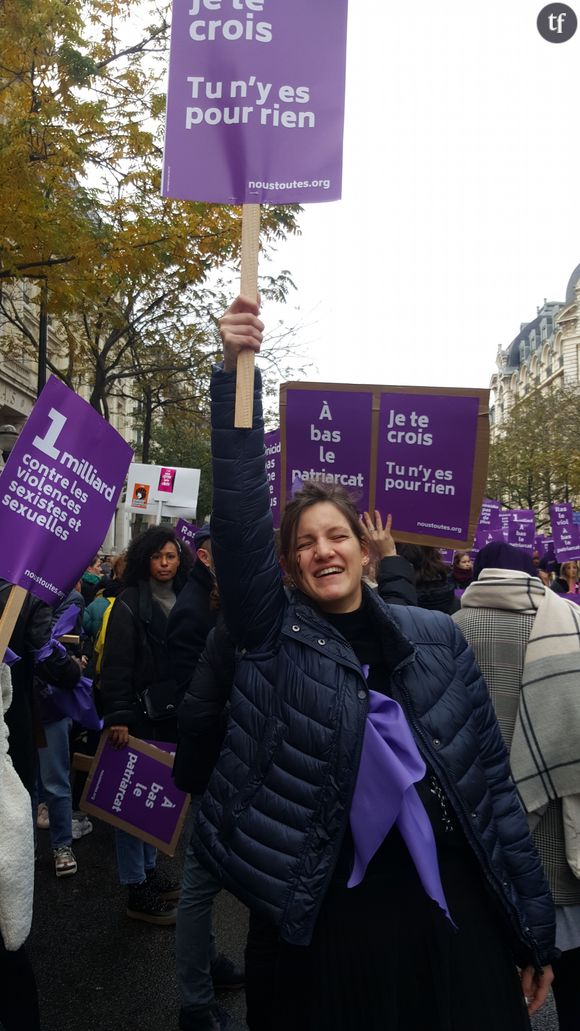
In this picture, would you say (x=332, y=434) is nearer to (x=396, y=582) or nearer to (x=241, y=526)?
(x=396, y=582)

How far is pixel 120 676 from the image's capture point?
176 inches

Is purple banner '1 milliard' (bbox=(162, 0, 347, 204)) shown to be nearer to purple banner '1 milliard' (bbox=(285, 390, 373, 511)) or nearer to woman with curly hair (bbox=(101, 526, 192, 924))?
purple banner '1 milliard' (bbox=(285, 390, 373, 511))

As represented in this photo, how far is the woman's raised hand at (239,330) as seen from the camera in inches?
80.9

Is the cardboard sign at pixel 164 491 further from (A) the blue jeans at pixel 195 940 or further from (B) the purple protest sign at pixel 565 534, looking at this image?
(A) the blue jeans at pixel 195 940

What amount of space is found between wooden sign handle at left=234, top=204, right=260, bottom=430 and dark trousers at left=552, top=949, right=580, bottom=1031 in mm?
1842

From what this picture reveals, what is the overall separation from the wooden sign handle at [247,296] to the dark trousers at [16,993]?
1.76 metres

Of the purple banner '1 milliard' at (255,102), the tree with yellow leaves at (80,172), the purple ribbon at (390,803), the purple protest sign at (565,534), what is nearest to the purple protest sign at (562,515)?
the purple protest sign at (565,534)

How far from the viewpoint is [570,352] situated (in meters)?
70.2

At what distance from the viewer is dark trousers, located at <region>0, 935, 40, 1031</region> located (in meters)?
2.57

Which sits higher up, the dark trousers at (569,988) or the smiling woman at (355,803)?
the smiling woman at (355,803)

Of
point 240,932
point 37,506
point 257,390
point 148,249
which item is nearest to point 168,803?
point 240,932

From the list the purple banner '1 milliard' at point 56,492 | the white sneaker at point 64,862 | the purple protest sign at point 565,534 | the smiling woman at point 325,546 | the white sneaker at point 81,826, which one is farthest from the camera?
the purple protest sign at point 565,534

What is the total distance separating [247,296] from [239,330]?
0.33ft

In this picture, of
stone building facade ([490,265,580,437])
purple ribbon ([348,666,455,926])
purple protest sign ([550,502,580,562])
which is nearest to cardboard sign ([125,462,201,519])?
purple protest sign ([550,502,580,562])
